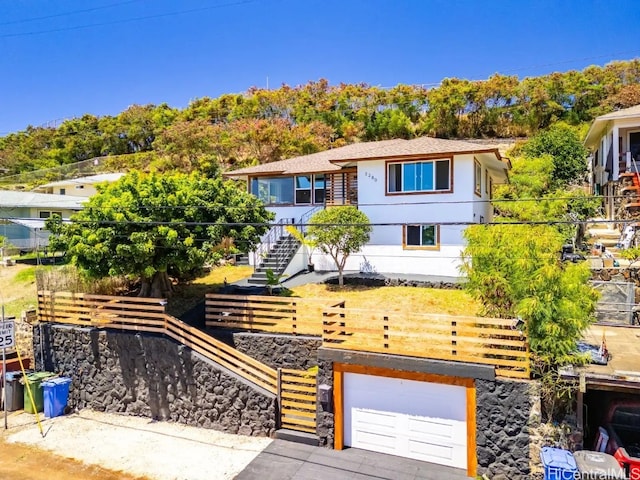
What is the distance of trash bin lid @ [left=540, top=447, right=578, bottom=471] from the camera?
23.0 feet

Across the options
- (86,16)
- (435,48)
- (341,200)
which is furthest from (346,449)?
(435,48)

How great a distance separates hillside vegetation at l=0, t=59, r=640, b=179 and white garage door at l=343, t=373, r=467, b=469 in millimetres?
25653

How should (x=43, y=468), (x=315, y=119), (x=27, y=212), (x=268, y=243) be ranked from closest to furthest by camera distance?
1. (x=43, y=468)
2. (x=268, y=243)
3. (x=27, y=212)
4. (x=315, y=119)

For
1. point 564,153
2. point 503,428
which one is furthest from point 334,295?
point 564,153

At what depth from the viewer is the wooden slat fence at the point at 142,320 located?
1074 centimetres

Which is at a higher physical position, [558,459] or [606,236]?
[606,236]

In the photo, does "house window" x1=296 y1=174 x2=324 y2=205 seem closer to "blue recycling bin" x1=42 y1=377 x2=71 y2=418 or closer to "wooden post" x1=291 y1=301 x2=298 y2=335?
"wooden post" x1=291 y1=301 x2=298 y2=335

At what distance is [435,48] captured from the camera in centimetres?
2719

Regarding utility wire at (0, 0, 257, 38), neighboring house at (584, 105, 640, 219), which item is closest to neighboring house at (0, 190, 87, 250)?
utility wire at (0, 0, 257, 38)

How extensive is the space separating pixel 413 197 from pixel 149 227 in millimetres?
10432

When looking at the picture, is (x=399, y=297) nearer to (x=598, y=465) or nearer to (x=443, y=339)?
(x=443, y=339)

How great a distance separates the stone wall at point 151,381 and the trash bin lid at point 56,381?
0.41m

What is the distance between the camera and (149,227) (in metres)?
12.0

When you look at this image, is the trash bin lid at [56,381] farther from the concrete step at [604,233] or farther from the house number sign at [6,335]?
the concrete step at [604,233]
